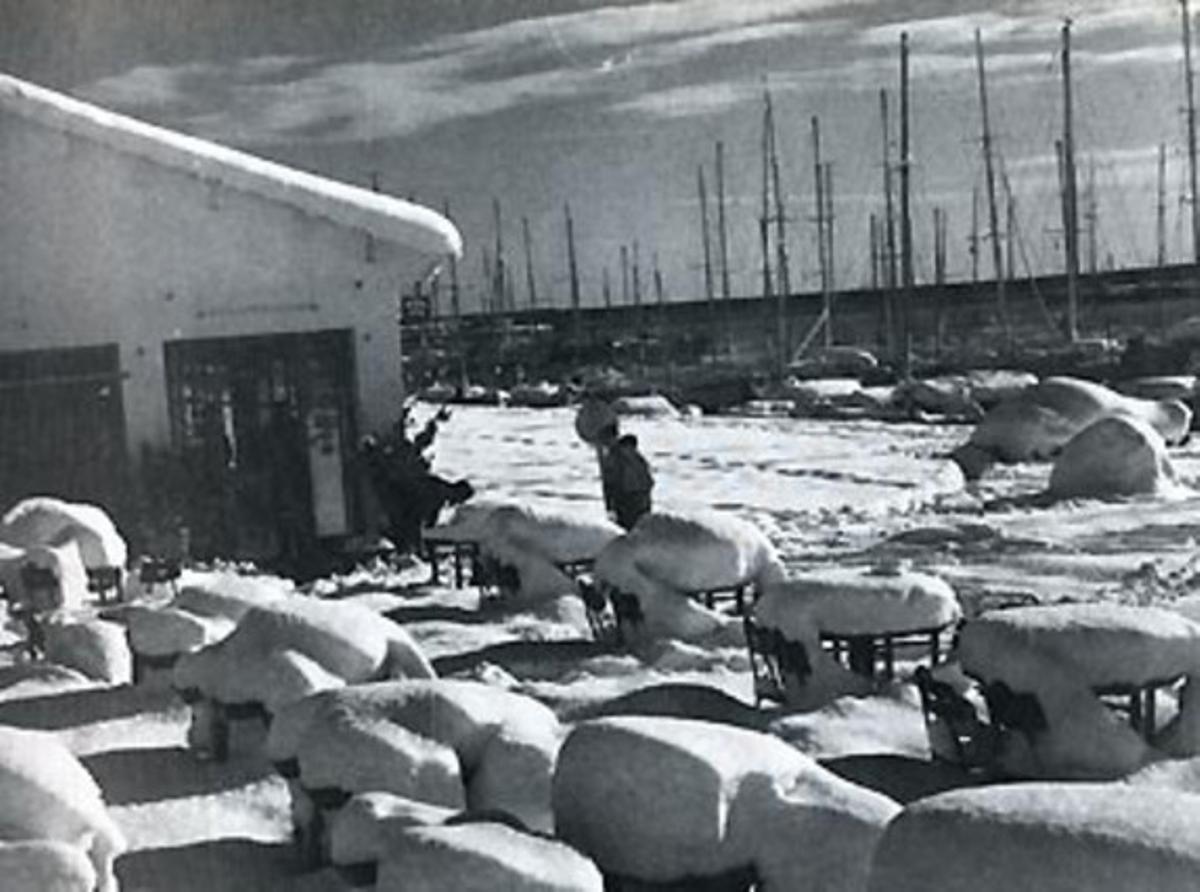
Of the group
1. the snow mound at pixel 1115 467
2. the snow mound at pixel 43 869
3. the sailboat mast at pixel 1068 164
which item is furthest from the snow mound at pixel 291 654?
the sailboat mast at pixel 1068 164

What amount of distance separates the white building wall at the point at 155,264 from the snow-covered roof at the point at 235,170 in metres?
0.07

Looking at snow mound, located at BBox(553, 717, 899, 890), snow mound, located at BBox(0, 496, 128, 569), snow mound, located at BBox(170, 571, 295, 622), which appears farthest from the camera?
snow mound, located at BBox(0, 496, 128, 569)

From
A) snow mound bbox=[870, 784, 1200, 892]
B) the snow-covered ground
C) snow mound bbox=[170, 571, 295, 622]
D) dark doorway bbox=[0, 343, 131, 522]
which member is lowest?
the snow-covered ground

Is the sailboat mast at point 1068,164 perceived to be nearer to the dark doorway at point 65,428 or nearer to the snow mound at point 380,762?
the dark doorway at point 65,428

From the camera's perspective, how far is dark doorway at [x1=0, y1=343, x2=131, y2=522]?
56.8 ft

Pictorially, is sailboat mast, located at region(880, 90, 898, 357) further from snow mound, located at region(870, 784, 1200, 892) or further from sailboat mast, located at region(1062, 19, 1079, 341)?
snow mound, located at region(870, 784, 1200, 892)

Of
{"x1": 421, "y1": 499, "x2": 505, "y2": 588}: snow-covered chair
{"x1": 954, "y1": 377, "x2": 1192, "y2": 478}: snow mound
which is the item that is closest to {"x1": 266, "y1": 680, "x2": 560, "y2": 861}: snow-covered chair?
{"x1": 421, "y1": 499, "x2": 505, "y2": 588}: snow-covered chair

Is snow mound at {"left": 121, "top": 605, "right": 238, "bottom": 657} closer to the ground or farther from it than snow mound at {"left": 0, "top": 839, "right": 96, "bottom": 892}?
closer to the ground

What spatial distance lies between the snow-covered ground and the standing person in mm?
1507

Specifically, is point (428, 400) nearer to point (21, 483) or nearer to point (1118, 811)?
point (21, 483)

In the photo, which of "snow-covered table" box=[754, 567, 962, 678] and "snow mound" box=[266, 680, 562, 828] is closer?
"snow mound" box=[266, 680, 562, 828]

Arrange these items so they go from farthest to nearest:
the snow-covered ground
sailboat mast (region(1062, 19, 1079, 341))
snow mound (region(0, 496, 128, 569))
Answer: sailboat mast (region(1062, 19, 1079, 341))
snow mound (region(0, 496, 128, 569))
the snow-covered ground

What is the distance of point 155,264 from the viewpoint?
17.5 meters

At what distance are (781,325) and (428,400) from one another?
1115 cm
